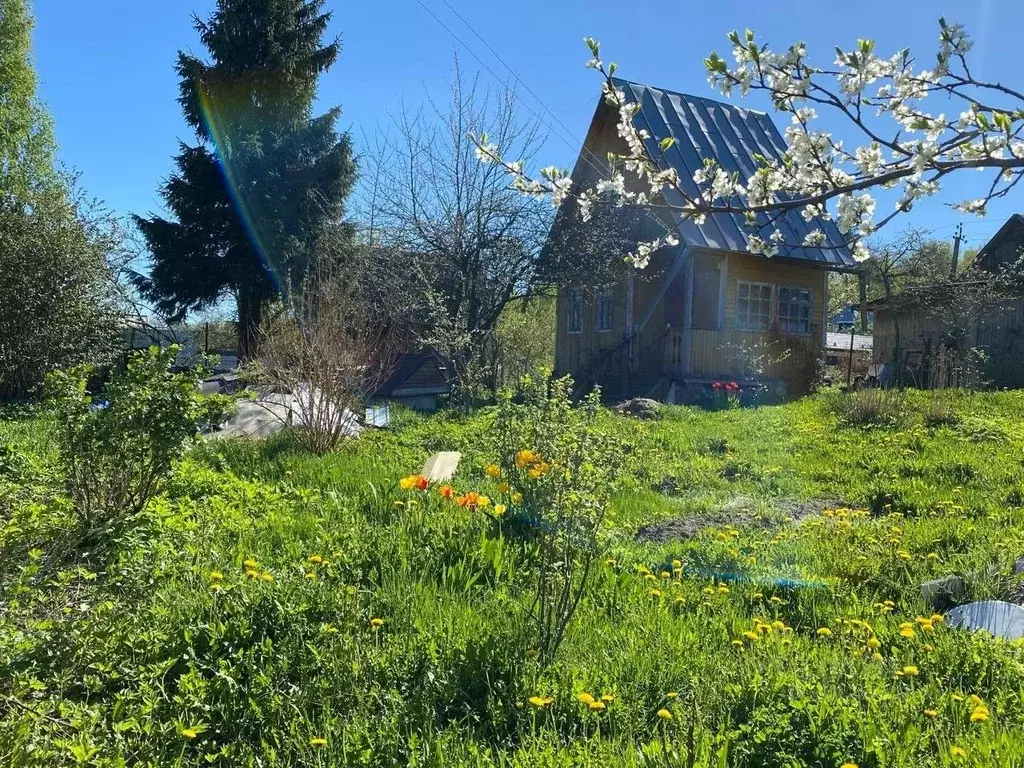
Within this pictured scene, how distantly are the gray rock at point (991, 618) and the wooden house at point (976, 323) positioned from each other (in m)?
11.4

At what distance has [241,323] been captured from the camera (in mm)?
19062

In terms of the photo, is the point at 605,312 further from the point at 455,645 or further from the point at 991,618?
the point at 455,645

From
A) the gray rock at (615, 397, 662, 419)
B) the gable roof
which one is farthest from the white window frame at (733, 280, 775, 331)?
the gable roof

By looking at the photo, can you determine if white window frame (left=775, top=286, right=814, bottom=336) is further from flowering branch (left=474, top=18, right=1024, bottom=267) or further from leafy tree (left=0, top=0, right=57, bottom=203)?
leafy tree (left=0, top=0, right=57, bottom=203)

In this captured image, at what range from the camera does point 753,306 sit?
54.5 ft

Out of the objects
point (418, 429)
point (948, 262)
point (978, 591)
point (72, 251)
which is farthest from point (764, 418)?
point (948, 262)

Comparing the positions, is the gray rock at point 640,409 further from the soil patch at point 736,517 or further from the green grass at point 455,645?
the green grass at point 455,645

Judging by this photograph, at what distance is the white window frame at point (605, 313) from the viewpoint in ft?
59.0

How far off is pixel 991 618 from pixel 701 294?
1474 centimetres

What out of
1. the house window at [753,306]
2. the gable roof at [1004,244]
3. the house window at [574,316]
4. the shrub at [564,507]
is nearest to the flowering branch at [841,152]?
the shrub at [564,507]

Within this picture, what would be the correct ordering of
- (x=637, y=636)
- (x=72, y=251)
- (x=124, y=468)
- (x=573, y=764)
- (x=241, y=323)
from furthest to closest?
(x=241, y=323), (x=72, y=251), (x=124, y=468), (x=637, y=636), (x=573, y=764)

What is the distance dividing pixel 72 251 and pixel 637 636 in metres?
13.8

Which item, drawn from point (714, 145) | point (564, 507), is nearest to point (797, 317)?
point (714, 145)

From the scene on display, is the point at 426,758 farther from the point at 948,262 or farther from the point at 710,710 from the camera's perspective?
the point at 948,262
